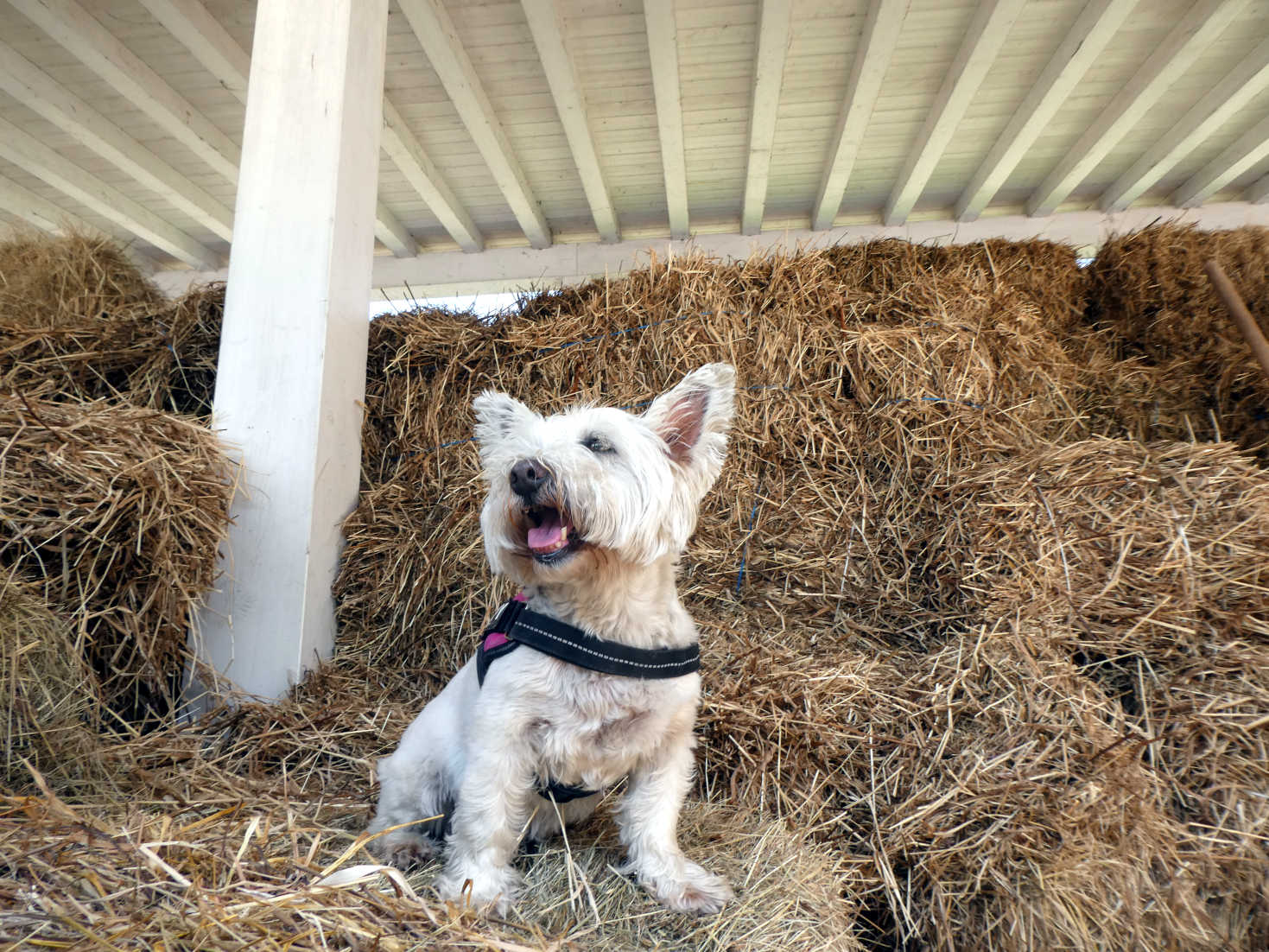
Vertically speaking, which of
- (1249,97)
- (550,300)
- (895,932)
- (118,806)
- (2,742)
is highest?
(1249,97)

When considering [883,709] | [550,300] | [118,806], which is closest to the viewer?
[118,806]

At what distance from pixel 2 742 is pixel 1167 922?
11.5 ft

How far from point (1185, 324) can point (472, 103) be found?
5.08m

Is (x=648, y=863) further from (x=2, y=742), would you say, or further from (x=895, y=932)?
(x=2, y=742)

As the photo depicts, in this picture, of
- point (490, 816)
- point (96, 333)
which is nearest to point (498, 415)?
point (490, 816)

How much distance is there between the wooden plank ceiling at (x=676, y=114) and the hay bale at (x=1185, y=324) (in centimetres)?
132

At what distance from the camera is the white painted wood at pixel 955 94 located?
472cm

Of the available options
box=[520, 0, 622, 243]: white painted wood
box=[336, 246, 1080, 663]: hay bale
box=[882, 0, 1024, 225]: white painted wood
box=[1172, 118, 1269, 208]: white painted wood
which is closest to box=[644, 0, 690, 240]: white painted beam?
box=[520, 0, 622, 243]: white painted wood

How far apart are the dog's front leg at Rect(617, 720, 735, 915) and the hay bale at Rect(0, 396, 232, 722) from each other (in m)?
1.81

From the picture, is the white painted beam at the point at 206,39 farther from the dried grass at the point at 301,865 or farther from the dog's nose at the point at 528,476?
the dog's nose at the point at 528,476

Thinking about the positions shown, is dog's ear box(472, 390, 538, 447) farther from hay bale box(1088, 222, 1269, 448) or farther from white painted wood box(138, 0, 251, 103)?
white painted wood box(138, 0, 251, 103)

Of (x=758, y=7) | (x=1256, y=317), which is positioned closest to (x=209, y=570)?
(x=758, y=7)

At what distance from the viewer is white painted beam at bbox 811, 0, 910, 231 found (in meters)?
4.75

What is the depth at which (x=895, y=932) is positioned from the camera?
236 centimetres
